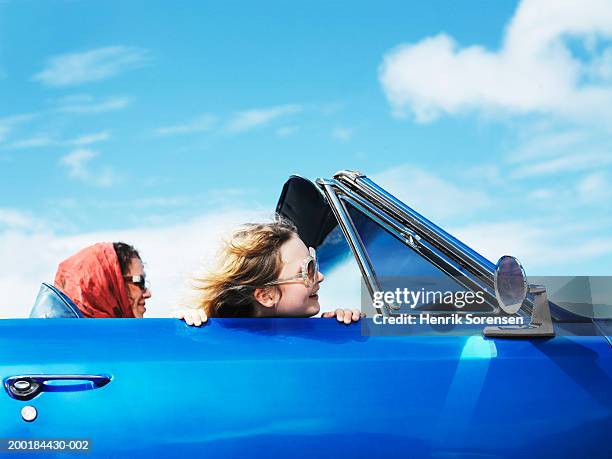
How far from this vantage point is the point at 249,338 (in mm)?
2287

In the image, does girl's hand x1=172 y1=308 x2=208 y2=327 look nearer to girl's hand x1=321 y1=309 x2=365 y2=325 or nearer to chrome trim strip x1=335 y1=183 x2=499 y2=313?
girl's hand x1=321 y1=309 x2=365 y2=325

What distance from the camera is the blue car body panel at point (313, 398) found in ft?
7.04

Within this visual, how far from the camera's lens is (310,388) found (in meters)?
2.18

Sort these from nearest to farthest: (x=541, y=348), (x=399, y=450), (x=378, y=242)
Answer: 1. (x=399, y=450)
2. (x=541, y=348)
3. (x=378, y=242)

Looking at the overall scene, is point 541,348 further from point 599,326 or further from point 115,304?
point 115,304

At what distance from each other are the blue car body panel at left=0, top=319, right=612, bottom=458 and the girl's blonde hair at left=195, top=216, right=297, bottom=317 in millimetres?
353

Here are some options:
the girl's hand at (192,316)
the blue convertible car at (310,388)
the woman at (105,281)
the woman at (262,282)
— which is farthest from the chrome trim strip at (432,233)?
the woman at (105,281)

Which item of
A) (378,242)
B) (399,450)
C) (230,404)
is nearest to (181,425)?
(230,404)

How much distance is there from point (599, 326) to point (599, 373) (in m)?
0.17

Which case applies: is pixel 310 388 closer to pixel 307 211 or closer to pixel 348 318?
pixel 348 318

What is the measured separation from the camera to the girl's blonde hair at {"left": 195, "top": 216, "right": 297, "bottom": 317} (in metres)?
2.63

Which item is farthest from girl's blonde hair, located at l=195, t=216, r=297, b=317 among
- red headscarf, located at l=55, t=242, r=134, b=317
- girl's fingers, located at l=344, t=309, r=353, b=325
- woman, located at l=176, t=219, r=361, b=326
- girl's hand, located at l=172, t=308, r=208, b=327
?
red headscarf, located at l=55, t=242, r=134, b=317

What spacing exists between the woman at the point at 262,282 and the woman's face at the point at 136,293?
55 cm

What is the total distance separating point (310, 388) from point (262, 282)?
539 millimetres
